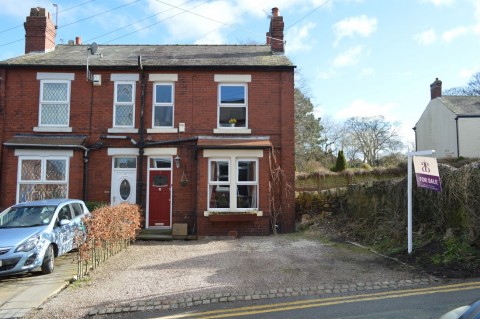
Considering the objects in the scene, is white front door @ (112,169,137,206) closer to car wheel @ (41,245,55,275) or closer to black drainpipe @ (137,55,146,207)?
black drainpipe @ (137,55,146,207)

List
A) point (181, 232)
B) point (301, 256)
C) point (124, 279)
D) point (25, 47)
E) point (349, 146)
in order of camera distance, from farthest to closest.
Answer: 1. point (349, 146)
2. point (25, 47)
3. point (181, 232)
4. point (301, 256)
5. point (124, 279)

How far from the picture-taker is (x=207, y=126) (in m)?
15.0

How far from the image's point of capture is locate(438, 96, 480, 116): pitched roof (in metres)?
29.4

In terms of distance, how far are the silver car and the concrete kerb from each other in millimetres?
2569

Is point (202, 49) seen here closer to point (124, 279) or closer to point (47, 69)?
point (47, 69)

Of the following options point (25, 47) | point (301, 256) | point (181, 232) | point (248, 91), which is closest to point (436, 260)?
point (301, 256)

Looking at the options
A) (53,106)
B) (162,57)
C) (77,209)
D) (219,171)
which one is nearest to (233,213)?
(219,171)

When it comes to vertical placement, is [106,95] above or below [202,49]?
below

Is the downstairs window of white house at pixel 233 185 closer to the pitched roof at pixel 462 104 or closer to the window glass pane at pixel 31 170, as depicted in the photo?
the window glass pane at pixel 31 170

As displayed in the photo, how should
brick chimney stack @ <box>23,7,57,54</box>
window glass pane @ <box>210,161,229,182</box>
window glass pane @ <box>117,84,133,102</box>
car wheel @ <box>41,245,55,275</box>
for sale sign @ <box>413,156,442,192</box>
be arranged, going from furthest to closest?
brick chimney stack @ <box>23,7,57,54</box>, window glass pane @ <box>117,84,133,102</box>, window glass pane @ <box>210,161,229,182</box>, for sale sign @ <box>413,156,442,192</box>, car wheel @ <box>41,245,55,275</box>

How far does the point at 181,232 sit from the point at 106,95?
6288mm

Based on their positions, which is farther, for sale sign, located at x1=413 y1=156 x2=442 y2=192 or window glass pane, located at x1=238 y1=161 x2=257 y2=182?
window glass pane, located at x1=238 y1=161 x2=257 y2=182

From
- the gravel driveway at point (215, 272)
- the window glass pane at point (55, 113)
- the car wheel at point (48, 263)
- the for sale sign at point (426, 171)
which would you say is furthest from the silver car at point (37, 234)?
the for sale sign at point (426, 171)

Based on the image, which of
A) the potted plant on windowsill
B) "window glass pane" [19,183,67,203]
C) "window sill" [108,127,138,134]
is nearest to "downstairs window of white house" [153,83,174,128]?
"window sill" [108,127,138,134]
